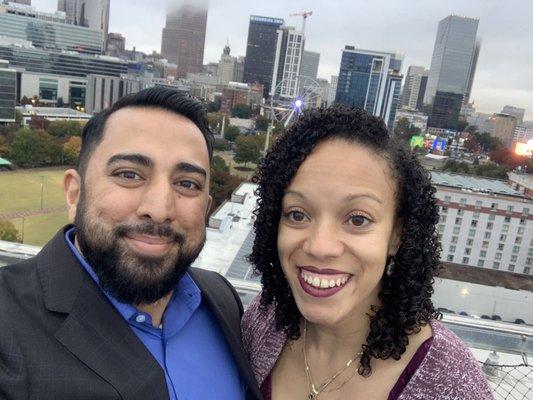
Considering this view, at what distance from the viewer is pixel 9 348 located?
78 centimetres

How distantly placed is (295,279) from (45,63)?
38589 mm

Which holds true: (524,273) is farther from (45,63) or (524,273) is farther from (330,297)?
(45,63)

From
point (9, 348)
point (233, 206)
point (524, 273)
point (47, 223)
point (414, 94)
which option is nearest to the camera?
point (9, 348)

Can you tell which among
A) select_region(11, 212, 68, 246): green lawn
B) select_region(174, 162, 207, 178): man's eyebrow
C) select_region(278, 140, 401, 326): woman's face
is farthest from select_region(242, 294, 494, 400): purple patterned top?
select_region(11, 212, 68, 246): green lawn

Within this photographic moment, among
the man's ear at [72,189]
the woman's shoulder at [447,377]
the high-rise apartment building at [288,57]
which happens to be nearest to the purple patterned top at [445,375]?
the woman's shoulder at [447,377]

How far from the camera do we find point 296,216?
0.99 metres

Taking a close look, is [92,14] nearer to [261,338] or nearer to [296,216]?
[261,338]

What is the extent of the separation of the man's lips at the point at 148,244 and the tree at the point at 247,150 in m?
20.0

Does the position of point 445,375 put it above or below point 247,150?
above

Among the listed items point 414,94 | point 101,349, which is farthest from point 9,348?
point 414,94

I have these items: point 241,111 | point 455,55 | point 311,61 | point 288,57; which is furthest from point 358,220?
point 311,61

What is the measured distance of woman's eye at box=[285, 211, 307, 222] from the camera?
0.98 metres

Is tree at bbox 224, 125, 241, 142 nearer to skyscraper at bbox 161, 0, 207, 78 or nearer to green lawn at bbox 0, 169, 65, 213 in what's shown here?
green lawn at bbox 0, 169, 65, 213

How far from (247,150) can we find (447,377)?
20.4 metres
